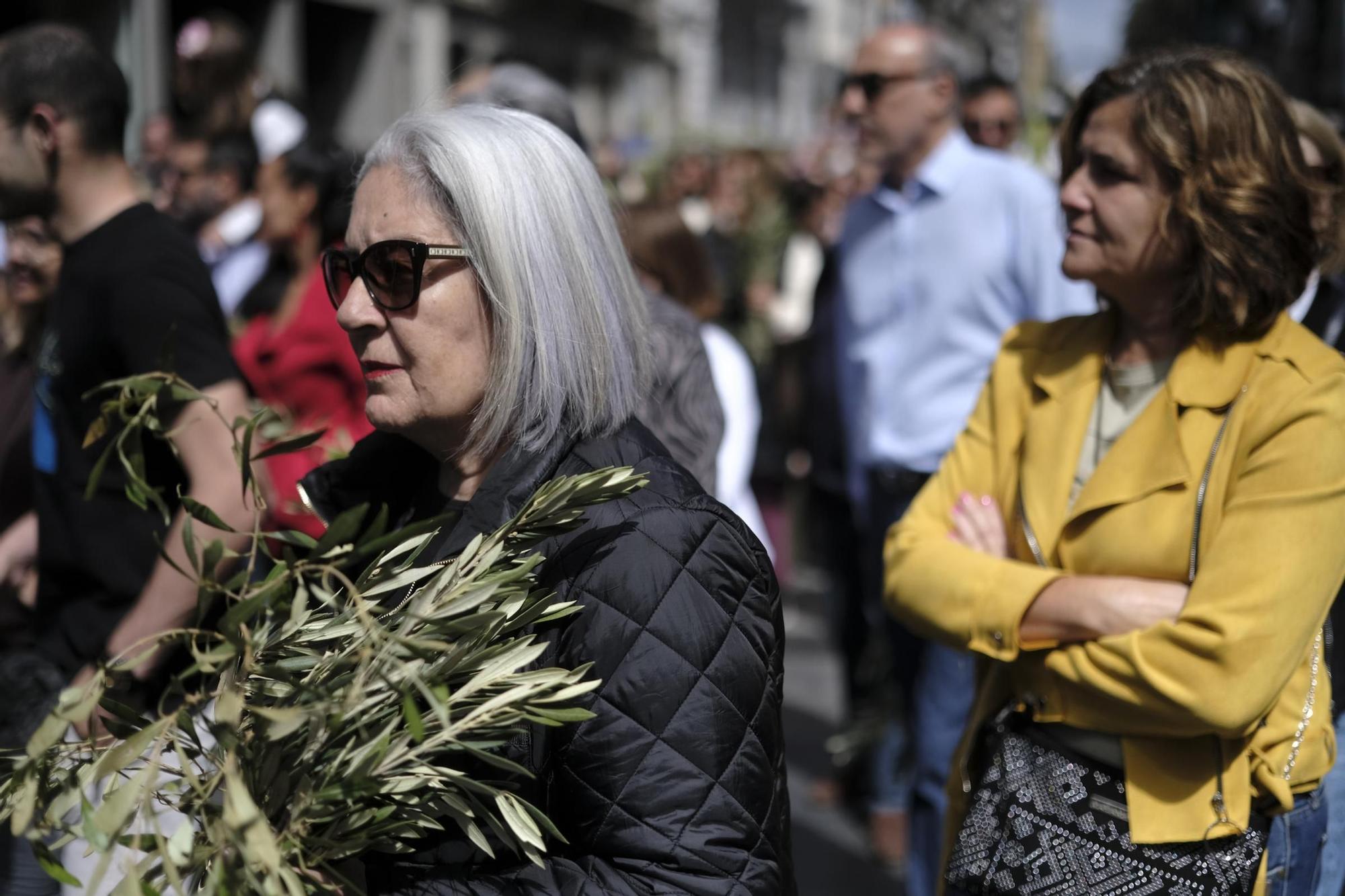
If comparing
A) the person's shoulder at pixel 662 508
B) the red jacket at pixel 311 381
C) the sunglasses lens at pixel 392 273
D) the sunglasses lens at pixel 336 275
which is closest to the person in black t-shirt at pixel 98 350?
the sunglasses lens at pixel 336 275

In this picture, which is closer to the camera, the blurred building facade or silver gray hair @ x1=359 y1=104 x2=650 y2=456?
silver gray hair @ x1=359 y1=104 x2=650 y2=456

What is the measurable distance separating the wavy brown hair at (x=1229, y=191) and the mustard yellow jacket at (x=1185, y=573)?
0.07m

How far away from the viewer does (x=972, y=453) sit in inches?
106

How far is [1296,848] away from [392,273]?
5.31ft

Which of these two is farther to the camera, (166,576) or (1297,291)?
(166,576)

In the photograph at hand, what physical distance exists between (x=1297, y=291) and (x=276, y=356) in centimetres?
268

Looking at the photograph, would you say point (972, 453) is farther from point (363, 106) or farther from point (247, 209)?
point (363, 106)

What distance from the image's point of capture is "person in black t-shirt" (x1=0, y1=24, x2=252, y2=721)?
2.71 m

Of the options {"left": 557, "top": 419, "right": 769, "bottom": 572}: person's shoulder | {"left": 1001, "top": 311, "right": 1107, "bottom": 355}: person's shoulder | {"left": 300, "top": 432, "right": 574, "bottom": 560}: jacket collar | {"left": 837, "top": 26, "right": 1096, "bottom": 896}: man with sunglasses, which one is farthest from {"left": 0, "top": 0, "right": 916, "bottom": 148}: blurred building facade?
{"left": 837, "top": 26, "right": 1096, "bottom": 896}: man with sunglasses

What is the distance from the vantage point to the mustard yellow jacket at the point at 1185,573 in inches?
83.1

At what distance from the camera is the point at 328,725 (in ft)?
4.99

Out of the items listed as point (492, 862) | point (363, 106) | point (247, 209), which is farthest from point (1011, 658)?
point (363, 106)

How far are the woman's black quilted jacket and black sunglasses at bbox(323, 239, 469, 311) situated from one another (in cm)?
30

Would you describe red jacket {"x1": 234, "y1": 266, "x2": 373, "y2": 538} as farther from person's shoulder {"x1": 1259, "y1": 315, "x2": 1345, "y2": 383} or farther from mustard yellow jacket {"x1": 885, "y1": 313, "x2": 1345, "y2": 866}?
person's shoulder {"x1": 1259, "y1": 315, "x2": 1345, "y2": 383}
